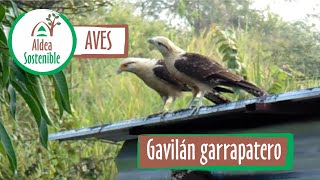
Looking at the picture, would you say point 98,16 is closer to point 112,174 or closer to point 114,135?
point 112,174

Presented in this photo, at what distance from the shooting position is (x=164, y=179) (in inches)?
142

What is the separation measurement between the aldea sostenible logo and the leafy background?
1571 millimetres

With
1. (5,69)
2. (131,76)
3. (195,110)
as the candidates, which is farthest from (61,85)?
(131,76)

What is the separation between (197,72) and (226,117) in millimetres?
295

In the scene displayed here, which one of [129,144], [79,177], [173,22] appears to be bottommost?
[79,177]

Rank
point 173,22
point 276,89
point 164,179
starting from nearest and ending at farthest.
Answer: point 164,179 < point 276,89 < point 173,22

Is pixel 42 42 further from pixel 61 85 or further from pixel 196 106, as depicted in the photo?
pixel 196 106

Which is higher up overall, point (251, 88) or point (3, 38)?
point (3, 38)

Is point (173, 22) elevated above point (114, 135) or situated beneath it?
elevated above

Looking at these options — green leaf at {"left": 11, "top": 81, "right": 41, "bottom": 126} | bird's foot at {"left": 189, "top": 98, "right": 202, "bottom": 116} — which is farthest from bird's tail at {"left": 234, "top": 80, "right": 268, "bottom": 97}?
green leaf at {"left": 11, "top": 81, "right": 41, "bottom": 126}

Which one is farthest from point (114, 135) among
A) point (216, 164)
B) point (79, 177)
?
point (79, 177)

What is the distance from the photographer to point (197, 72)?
3371mm

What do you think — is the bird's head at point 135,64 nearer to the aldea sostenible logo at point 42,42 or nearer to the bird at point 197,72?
the bird at point 197,72

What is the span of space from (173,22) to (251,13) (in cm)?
92
